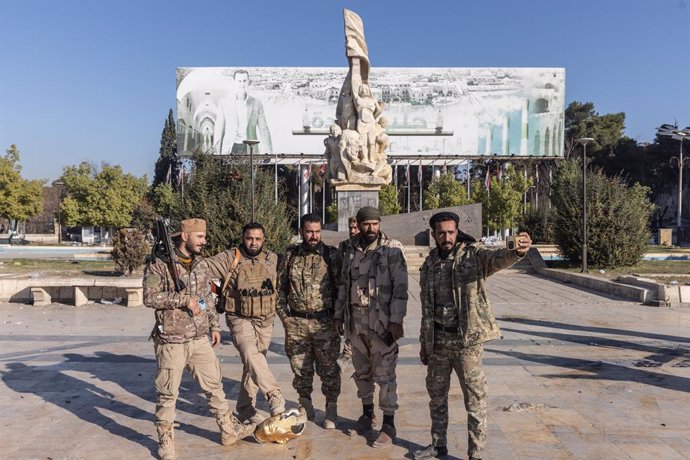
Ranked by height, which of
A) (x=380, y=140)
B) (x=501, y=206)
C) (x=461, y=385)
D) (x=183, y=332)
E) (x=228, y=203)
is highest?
(x=380, y=140)

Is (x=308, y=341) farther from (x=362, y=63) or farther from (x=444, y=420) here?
(x=362, y=63)

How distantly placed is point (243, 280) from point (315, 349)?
793 mm

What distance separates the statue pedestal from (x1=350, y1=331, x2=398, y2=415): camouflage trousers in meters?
14.3

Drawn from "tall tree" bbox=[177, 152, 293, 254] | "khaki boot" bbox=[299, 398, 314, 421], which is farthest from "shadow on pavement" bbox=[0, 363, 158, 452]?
"tall tree" bbox=[177, 152, 293, 254]

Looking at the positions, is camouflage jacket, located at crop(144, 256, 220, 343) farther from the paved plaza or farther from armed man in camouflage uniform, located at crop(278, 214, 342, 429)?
the paved plaza

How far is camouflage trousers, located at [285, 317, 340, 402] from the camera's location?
464 cm

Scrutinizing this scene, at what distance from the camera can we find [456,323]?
13.1 feet

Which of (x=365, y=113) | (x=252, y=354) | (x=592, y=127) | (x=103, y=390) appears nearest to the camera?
(x=252, y=354)

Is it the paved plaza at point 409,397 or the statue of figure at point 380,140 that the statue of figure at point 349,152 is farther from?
the paved plaza at point 409,397

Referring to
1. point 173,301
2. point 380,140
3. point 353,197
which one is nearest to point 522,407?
point 173,301

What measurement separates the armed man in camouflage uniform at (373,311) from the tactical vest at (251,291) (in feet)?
1.80

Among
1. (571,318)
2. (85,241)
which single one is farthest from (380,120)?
(85,241)

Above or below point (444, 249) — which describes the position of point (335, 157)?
above

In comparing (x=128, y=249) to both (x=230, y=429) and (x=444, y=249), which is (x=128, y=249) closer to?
(x=230, y=429)
